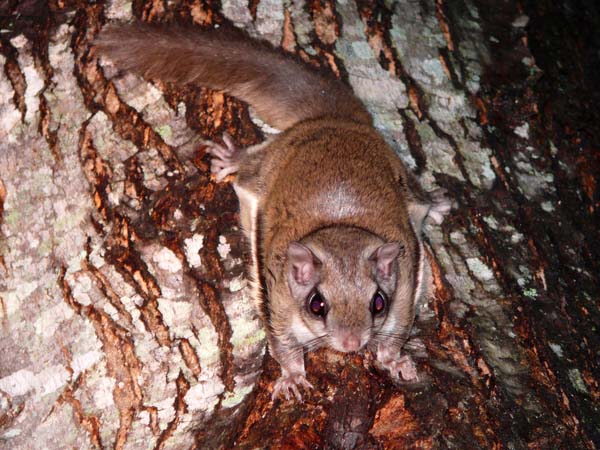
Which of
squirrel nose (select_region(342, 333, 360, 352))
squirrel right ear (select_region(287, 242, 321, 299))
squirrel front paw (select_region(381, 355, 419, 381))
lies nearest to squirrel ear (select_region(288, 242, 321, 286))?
squirrel right ear (select_region(287, 242, 321, 299))

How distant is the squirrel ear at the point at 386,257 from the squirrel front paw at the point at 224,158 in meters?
0.73

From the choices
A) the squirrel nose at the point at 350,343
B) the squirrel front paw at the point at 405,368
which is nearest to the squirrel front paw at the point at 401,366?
the squirrel front paw at the point at 405,368

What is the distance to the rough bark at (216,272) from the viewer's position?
2637 millimetres

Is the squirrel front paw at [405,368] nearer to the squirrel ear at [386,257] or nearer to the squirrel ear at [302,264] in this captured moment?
the squirrel ear at [386,257]

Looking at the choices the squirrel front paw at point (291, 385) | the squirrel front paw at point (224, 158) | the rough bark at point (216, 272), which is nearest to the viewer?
the rough bark at point (216, 272)

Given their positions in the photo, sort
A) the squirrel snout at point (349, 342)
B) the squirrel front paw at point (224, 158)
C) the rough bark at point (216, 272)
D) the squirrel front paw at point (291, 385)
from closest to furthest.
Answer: the rough bark at point (216, 272)
the squirrel front paw at point (291, 385)
the squirrel snout at point (349, 342)
the squirrel front paw at point (224, 158)

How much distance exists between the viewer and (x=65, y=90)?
304 centimetres

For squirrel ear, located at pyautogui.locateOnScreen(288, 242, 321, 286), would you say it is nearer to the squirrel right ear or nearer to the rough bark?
the squirrel right ear

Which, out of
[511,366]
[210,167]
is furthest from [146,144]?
[511,366]

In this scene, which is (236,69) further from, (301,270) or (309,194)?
(301,270)

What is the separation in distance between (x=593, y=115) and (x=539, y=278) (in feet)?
4.57

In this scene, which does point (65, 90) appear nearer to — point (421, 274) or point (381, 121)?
point (381, 121)

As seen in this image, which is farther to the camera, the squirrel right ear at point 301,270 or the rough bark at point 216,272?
the squirrel right ear at point 301,270

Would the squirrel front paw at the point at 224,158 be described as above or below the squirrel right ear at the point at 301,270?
above
